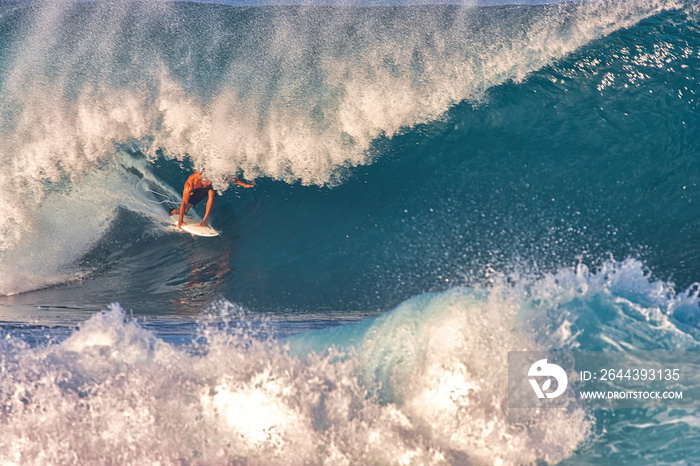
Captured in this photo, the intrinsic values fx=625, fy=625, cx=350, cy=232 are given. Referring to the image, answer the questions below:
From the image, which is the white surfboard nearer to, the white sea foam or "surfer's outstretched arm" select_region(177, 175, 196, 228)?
"surfer's outstretched arm" select_region(177, 175, 196, 228)

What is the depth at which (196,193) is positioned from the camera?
24.7 feet

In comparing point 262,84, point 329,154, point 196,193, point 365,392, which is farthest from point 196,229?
point 365,392

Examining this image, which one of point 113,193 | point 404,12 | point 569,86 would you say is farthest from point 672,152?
point 113,193

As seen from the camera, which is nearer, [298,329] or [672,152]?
[298,329]

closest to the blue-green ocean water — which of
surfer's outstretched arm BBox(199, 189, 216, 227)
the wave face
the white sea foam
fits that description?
the white sea foam

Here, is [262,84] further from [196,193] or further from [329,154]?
[196,193]

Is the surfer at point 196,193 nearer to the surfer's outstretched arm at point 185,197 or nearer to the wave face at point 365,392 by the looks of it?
the surfer's outstretched arm at point 185,197

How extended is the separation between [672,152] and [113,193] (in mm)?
6793

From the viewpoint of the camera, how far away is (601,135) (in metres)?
7.63

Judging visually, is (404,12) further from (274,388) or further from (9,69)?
(274,388)

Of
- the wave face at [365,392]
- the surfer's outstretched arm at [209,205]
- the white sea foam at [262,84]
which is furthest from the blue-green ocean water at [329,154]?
the wave face at [365,392]

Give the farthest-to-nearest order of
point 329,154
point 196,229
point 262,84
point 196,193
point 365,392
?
point 262,84
point 329,154
point 196,193
point 196,229
point 365,392

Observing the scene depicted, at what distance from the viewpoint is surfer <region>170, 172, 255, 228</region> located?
743 cm

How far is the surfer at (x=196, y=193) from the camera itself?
743 centimetres
